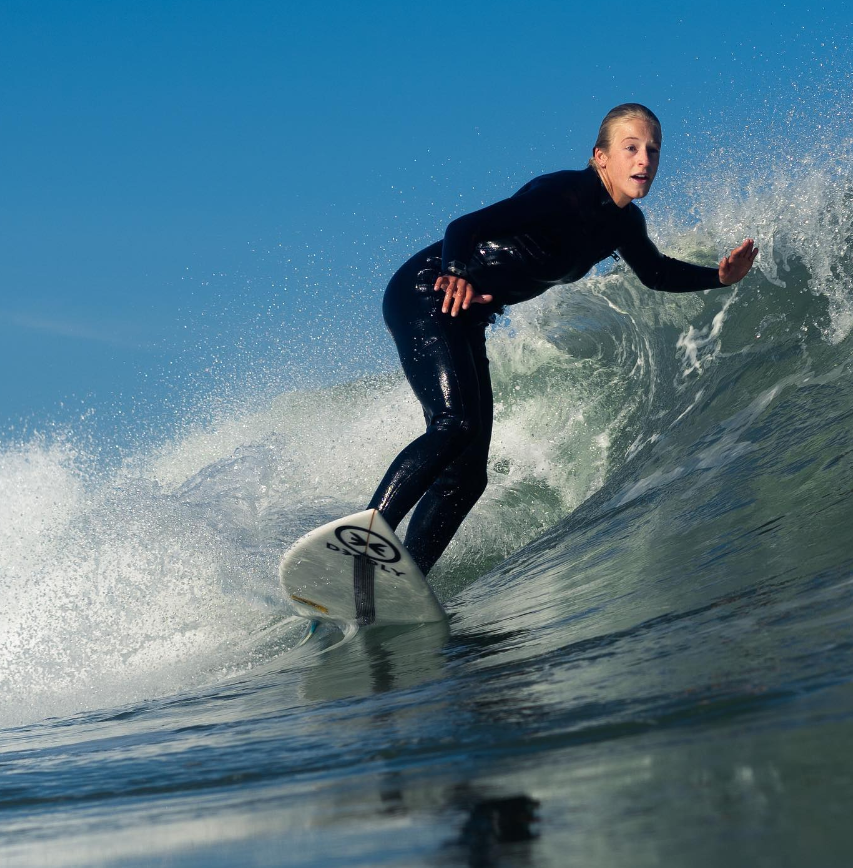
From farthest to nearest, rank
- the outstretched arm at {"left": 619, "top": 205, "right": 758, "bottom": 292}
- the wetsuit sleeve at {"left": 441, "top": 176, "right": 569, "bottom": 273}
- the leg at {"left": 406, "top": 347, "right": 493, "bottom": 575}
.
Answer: the outstretched arm at {"left": 619, "top": 205, "right": 758, "bottom": 292}
the leg at {"left": 406, "top": 347, "right": 493, "bottom": 575}
the wetsuit sleeve at {"left": 441, "top": 176, "right": 569, "bottom": 273}

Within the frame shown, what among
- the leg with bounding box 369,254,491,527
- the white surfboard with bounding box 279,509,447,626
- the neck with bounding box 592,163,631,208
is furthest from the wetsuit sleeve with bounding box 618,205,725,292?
the white surfboard with bounding box 279,509,447,626

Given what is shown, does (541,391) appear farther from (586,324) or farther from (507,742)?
(507,742)

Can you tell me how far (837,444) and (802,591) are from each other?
1952 mm

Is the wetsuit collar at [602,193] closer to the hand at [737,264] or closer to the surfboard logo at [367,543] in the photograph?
the hand at [737,264]

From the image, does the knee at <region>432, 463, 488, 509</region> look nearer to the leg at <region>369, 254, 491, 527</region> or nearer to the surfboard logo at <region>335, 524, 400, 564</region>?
the leg at <region>369, 254, 491, 527</region>

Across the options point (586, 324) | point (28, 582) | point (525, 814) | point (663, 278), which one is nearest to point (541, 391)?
point (586, 324)

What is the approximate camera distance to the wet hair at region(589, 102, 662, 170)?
3.71 metres

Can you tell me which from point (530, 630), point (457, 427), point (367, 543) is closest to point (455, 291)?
point (457, 427)

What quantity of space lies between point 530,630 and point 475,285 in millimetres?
1408

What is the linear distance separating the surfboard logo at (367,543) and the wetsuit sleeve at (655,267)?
1582mm

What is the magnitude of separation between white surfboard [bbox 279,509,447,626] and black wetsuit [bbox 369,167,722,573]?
128 millimetres

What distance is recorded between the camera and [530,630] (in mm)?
3029

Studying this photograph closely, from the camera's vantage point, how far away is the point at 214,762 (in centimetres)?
200

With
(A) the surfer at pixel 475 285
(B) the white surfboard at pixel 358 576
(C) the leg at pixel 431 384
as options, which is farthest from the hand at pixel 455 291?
(B) the white surfboard at pixel 358 576
